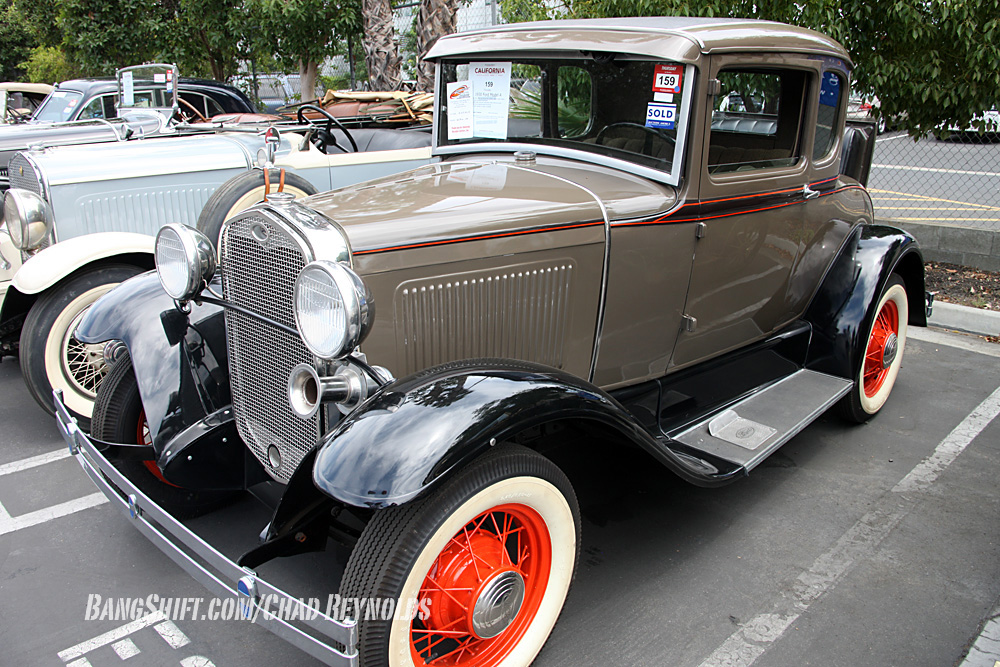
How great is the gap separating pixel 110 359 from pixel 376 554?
1.79 m

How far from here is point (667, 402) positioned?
9.84 ft

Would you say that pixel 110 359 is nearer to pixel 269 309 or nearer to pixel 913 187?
pixel 269 309

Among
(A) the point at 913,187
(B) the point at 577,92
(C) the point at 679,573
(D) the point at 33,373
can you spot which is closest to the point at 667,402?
(C) the point at 679,573

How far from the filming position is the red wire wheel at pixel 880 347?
3.82 meters

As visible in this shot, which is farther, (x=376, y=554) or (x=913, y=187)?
(x=913, y=187)

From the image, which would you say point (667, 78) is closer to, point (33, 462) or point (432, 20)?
point (33, 462)

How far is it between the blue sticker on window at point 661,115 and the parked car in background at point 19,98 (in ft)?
32.4

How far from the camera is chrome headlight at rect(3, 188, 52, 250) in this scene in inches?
162

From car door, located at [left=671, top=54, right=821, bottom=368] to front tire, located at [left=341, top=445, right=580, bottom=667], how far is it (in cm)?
114

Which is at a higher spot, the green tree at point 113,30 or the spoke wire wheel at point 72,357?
the green tree at point 113,30

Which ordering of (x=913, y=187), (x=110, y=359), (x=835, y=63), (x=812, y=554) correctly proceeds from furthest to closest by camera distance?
(x=913, y=187)
(x=835, y=63)
(x=110, y=359)
(x=812, y=554)

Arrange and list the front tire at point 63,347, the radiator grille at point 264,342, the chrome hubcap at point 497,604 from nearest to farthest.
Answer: the chrome hubcap at point 497,604 < the radiator grille at point 264,342 < the front tire at point 63,347

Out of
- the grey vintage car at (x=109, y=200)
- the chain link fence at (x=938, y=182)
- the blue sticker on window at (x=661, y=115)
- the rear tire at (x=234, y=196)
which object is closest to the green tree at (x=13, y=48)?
the grey vintage car at (x=109, y=200)

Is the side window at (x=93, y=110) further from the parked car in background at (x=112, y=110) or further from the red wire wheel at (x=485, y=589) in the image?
the red wire wheel at (x=485, y=589)
